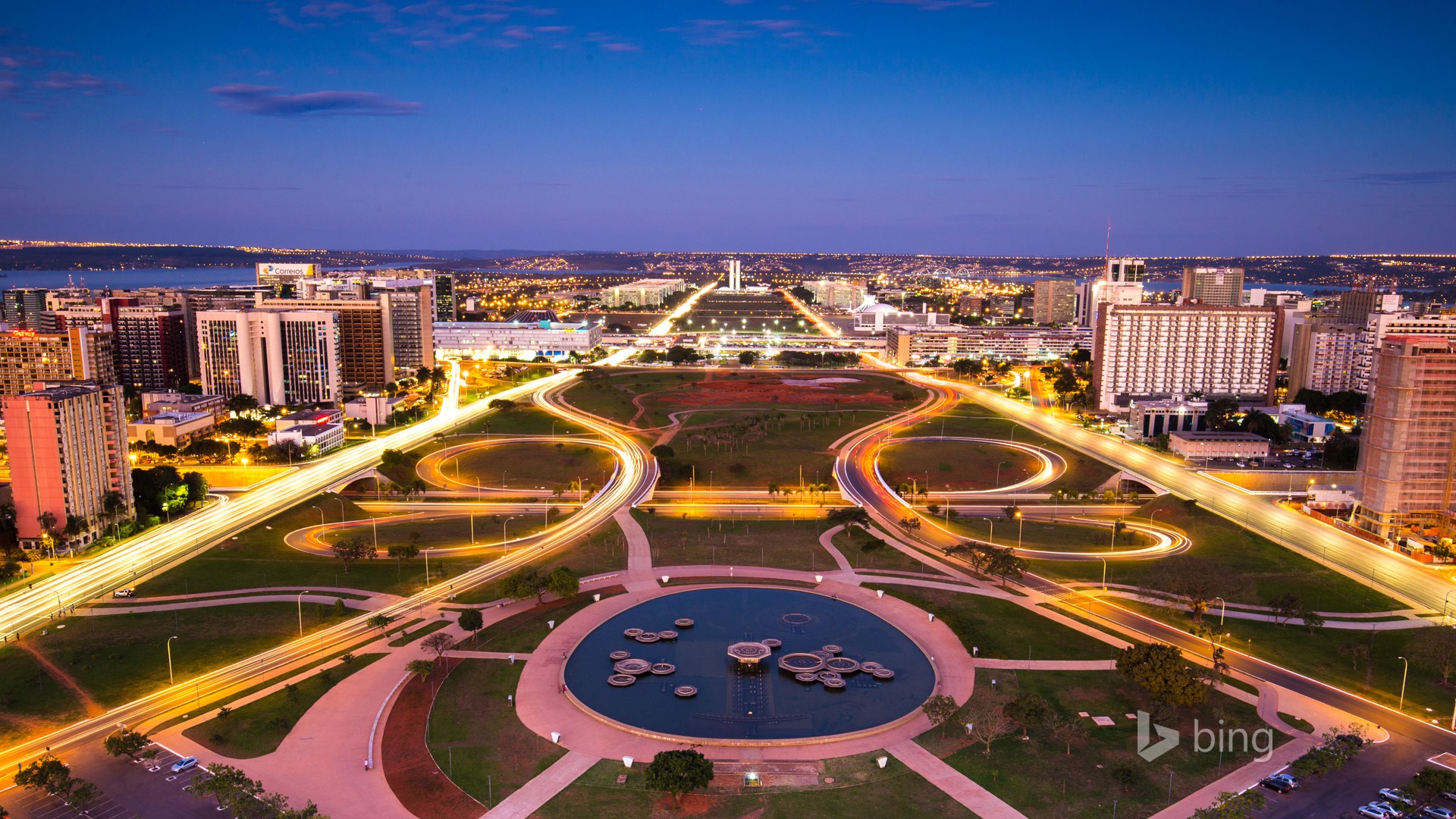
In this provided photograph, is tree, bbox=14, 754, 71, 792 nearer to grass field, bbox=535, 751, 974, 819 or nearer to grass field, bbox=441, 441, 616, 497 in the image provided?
grass field, bbox=535, 751, 974, 819

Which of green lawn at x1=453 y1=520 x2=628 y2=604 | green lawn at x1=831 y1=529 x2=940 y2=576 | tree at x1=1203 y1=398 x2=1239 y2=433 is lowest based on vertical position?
green lawn at x1=831 y1=529 x2=940 y2=576

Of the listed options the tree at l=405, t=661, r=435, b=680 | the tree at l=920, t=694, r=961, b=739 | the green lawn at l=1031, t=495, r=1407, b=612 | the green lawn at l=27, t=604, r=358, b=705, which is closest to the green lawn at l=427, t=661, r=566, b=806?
the tree at l=405, t=661, r=435, b=680

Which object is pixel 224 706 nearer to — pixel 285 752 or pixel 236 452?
pixel 285 752

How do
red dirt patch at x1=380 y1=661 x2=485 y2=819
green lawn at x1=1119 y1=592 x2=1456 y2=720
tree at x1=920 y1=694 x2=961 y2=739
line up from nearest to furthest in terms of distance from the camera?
red dirt patch at x1=380 y1=661 x2=485 y2=819
tree at x1=920 y1=694 x2=961 y2=739
green lawn at x1=1119 y1=592 x2=1456 y2=720

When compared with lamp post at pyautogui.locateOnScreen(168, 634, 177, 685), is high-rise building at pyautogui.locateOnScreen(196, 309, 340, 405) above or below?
above

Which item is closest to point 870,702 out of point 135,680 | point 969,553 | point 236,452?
point 969,553

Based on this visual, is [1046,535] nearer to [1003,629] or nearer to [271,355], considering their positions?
[1003,629]
